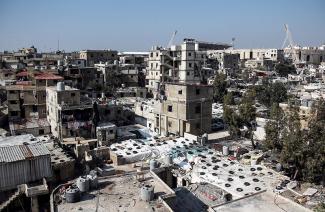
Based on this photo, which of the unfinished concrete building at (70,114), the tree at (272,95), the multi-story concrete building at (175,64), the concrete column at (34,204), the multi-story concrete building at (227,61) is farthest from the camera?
the multi-story concrete building at (227,61)

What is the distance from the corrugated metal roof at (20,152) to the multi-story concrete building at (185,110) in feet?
50.3

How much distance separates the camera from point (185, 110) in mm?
31156

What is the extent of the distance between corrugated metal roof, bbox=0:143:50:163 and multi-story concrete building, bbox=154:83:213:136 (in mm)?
15346

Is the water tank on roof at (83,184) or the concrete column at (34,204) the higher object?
the water tank on roof at (83,184)

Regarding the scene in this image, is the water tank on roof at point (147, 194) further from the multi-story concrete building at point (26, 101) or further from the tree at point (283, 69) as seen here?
the tree at point (283, 69)

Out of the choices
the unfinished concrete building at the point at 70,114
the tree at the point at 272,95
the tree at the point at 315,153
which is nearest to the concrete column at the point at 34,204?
the unfinished concrete building at the point at 70,114

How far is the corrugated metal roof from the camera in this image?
55.9 feet

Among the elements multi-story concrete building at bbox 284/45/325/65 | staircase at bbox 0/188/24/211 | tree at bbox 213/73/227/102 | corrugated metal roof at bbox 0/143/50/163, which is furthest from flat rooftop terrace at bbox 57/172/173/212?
multi-story concrete building at bbox 284/45/325/65

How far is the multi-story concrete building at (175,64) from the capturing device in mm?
54500

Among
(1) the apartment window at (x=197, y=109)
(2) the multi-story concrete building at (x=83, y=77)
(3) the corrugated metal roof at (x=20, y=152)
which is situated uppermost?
(2) the multi-story concrete building at (x=83, y=77)

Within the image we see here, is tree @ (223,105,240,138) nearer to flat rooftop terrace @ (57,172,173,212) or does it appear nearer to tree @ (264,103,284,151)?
tree @ (264,103,284,151)

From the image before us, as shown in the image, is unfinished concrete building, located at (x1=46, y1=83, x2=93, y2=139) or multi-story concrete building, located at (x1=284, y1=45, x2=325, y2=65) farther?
multi-story concrete building, located at (x1=284, y1=45, x2=325, y2=65)

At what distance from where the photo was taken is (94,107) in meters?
32.5

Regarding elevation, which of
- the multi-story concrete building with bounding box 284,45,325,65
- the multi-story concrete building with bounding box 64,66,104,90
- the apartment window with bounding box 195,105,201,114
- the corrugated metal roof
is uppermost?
the multi-story concrete building with bounding box 284,45,325,65
